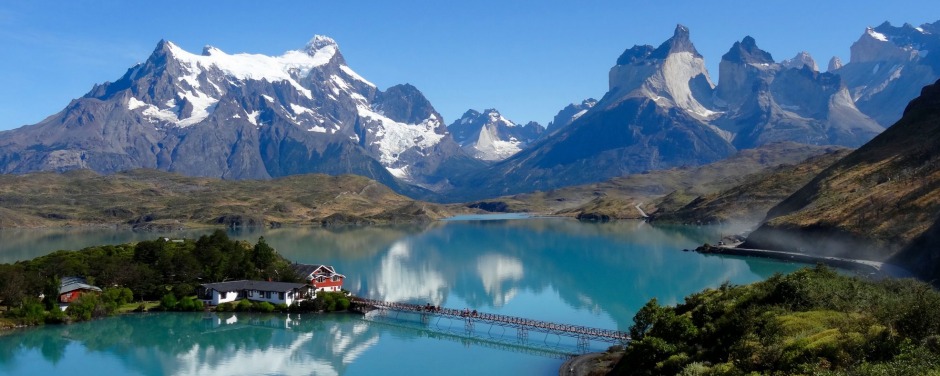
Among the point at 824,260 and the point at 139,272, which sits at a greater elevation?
the point at 139,272

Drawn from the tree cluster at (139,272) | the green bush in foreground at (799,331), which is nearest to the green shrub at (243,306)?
the tree cluster at (139,272)

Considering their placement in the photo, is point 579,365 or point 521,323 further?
point 521,323

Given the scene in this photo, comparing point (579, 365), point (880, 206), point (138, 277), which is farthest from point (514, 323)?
point (880, 206)

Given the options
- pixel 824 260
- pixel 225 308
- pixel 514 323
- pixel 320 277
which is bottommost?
pixel 824 260

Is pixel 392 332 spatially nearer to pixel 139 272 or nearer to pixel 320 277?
pixel 320 277

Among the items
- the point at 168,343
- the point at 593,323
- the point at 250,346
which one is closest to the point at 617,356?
the point at 593,323

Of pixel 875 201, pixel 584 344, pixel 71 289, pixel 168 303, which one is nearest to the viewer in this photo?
pixel 584 344
